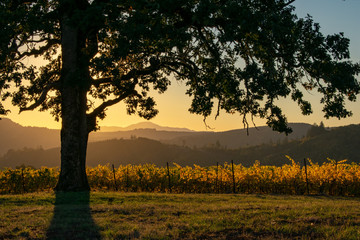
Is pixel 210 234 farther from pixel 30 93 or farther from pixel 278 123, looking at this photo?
pixel 30 93

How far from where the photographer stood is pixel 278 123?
16.6 metres

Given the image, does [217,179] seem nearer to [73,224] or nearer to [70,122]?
[70,122]

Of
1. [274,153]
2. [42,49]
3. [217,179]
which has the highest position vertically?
[42,49]

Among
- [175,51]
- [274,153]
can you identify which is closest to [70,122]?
[175,51]

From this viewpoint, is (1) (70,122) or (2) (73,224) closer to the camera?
(2) (73,224)

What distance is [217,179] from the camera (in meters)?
19.9

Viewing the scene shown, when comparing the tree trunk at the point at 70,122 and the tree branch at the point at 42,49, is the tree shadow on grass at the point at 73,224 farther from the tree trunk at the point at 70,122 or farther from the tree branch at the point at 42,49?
the tree branch at the point at 42,49

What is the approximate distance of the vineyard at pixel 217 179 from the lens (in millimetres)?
18906

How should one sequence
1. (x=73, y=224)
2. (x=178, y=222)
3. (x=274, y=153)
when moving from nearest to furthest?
(x=73, y=224), (x=178, y=222), (x=274, y=153)

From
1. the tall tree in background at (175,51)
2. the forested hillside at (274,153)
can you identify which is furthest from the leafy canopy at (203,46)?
the forested hillside at (274,153)

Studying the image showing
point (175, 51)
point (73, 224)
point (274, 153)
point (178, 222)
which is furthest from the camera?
point (274, 153)

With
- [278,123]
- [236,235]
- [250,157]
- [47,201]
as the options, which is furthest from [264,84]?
[250,157]

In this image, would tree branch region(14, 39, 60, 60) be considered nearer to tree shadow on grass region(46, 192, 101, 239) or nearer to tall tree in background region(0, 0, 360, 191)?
tall tree in background region(0, 0, 360, 191)

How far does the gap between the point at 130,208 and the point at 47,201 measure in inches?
164
